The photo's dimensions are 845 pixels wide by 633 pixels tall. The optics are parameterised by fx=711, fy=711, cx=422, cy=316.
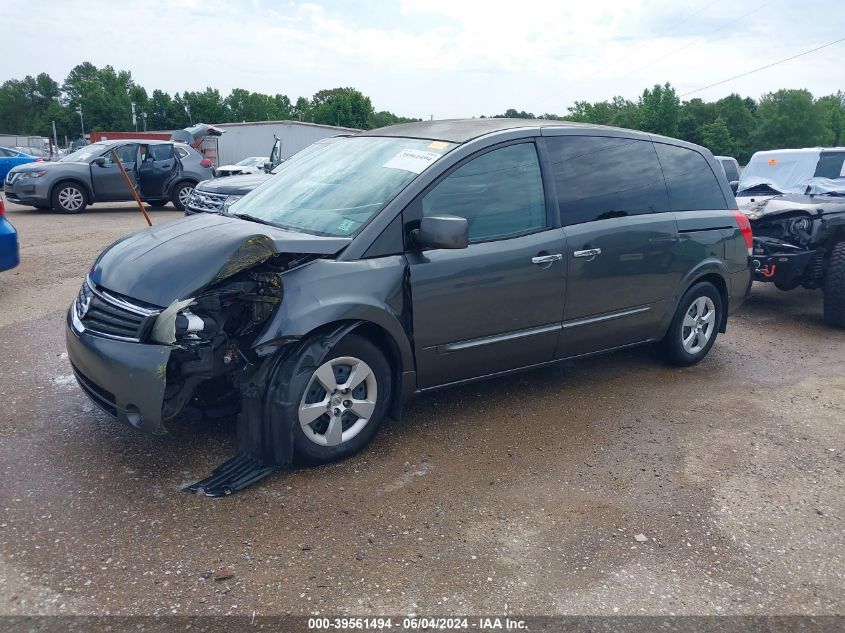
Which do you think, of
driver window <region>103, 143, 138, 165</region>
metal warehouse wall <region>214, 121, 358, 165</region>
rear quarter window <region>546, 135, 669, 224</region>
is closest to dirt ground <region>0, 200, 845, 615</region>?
rear quarter window <region>546, 135, 669, 224</region>

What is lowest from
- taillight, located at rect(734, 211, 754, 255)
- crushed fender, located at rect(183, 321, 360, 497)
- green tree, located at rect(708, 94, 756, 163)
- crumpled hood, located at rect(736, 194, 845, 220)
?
crushed fender, located at rect(183, 321, 360, 497)

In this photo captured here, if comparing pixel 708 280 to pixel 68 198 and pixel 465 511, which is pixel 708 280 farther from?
pixel 68 198

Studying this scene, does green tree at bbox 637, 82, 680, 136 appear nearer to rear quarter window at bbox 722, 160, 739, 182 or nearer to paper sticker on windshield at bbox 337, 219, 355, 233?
rear quarter window at bbox 722, 160, 739, 182

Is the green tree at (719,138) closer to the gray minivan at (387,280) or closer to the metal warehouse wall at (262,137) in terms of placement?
the metal warehouse wall at (262,137)

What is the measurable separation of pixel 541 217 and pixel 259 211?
1.80 m

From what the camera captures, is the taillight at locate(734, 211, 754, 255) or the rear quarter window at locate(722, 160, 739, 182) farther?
the rear quarter window at locate(722, 160, 739, 182)

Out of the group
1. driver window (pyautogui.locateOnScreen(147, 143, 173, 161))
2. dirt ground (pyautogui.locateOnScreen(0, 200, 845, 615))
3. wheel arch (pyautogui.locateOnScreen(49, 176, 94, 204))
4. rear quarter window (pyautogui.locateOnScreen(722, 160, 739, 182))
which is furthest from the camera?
rear quarter window (pyautogui.locateOnScreen(722, 160, 739, 182))

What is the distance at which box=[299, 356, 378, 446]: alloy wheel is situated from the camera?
144 inches

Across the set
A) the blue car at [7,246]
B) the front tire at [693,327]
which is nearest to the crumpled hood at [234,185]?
the blue car at [7,246]

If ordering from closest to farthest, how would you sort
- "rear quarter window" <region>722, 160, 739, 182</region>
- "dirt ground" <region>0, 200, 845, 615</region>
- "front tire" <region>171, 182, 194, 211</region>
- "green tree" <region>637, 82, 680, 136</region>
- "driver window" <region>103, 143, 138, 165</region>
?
"dirt ground" <region>0, 200, 845, 615</region>, "driver window" <region>103, 143, 138, 165</region>, "front tire" <region>171, 182, 194, 211</region>, "rear quarter window" <region>722, 160, 739, 182</region>, "green tree" <region>637, 82, 680, 136</region>

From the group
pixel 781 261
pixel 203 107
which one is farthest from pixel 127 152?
pixel 203 107

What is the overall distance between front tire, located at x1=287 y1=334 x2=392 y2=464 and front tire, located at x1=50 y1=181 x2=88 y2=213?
12.7m

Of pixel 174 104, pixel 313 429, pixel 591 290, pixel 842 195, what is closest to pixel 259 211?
pixel 313 429

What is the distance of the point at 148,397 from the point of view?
3.32 metres
